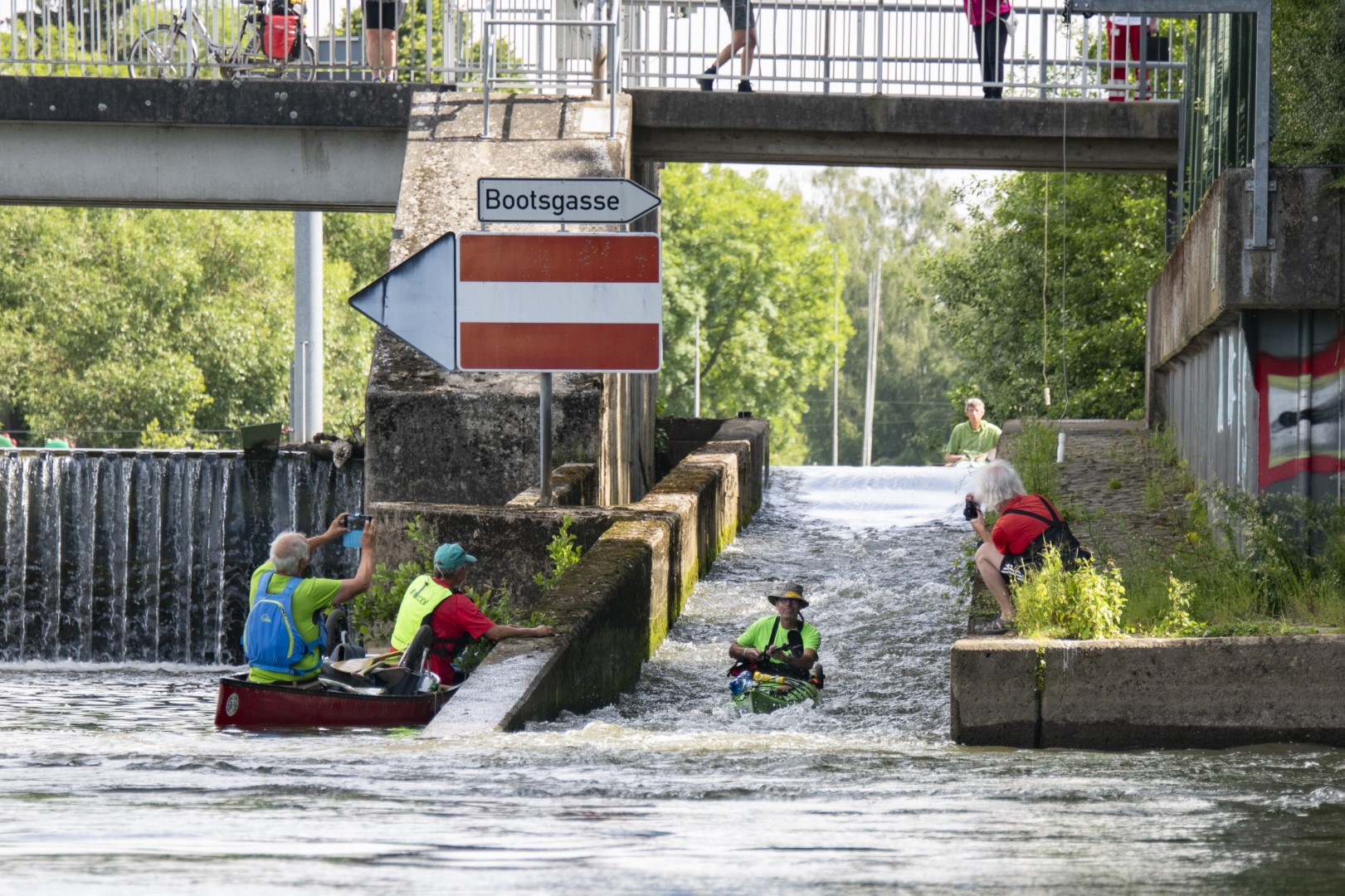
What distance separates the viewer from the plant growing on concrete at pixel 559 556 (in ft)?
36.3

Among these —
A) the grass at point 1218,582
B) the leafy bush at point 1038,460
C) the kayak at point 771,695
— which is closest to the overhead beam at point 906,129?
Answer: the leafy bush at point 1038,460

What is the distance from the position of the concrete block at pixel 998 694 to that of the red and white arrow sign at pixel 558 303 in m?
3.23

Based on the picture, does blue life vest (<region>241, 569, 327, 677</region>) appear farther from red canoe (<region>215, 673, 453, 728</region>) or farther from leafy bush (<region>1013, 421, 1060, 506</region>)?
leafy bush (<region>1013, 421, 1060, 506</region>)

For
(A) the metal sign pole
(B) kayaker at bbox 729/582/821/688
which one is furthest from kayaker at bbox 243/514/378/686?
(B) kayaker at bbox 729/582/821/688

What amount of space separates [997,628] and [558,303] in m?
3.23

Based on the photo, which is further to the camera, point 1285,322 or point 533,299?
point 533,299

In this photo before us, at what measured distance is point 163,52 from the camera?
61.5 ft

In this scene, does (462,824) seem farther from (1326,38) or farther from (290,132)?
(290,132)

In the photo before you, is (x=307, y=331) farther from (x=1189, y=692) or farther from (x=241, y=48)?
(x=1189, y=692)

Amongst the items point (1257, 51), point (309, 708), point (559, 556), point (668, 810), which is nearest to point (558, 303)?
point (559, 556)

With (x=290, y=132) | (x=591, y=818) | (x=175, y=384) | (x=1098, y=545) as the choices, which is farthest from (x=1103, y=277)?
(x=591, y=818)

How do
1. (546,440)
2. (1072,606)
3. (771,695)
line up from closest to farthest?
(1072,606) < (771,695) < (546,440)

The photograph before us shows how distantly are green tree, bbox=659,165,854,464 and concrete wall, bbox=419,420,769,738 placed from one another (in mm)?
42393

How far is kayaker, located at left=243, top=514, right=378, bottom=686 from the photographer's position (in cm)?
902
